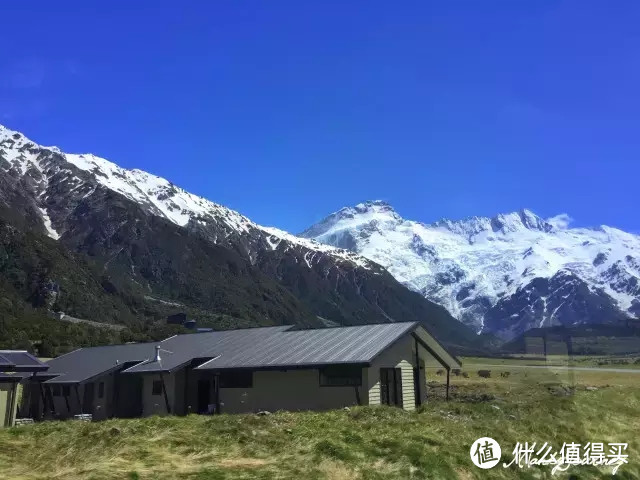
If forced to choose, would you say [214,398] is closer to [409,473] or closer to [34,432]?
[34,432]

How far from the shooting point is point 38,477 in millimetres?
13109

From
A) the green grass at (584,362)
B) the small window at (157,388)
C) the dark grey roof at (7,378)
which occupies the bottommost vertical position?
the green grass at (584,362)

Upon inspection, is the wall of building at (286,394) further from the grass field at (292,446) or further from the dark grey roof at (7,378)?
the dark grey roof at (7,378)

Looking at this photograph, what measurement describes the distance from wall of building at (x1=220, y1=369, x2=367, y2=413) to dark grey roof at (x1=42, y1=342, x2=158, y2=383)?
1008cm

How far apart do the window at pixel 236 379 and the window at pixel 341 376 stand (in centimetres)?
443

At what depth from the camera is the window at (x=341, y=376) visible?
2859 centimetres

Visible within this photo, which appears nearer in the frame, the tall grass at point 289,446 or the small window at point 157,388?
the tall grass at point 289,446

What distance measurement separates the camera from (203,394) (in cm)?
3509

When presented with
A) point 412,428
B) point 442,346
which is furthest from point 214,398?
point 412,428

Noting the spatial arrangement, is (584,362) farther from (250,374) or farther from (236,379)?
(250,374)

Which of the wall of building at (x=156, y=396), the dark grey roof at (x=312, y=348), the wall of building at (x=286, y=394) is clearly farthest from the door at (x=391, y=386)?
the wall of building at (x=156, y=396)

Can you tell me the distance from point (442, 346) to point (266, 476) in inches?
885

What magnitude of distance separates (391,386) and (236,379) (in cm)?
826

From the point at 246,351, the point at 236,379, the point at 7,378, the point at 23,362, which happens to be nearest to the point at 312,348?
the point at 236,379
